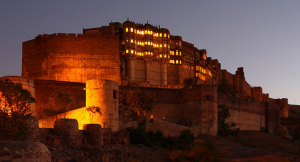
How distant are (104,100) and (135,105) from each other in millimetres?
10318

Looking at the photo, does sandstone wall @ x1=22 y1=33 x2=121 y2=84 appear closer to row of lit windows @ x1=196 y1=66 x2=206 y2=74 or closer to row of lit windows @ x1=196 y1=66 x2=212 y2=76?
row of lit windows @ x1=196 y1=66 x2=206 y2=74

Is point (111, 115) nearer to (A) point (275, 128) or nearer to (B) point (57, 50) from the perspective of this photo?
(B) point (57, 50)

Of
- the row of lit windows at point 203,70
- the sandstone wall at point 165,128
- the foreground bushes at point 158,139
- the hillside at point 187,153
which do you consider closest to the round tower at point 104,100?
the hillside at point 187,153

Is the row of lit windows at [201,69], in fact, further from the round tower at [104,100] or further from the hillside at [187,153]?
the round tower at [104,100]

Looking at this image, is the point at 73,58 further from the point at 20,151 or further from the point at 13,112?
the point at 20,151

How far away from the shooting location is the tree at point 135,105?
4431cm

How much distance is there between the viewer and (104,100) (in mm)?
35688

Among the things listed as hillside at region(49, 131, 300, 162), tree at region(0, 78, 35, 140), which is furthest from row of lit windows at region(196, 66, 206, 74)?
tree at region(0, 78, 35, 140)

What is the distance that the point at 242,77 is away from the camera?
357 ft

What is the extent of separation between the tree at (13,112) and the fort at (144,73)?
48.2 feet

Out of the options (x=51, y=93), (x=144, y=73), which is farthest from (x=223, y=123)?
(x=51, y=93)

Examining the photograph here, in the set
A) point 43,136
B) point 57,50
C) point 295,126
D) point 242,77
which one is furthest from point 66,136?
point 242,77

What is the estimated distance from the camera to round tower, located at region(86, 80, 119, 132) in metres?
35.5

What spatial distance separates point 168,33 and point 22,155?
65.4 meters
